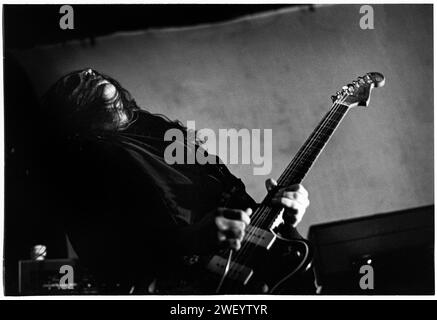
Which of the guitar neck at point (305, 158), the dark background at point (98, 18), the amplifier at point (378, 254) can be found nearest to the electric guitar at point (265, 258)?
the guitar neck at point (305, 158)

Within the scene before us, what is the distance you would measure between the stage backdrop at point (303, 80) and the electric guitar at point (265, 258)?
0.07m

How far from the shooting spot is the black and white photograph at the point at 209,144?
1806mm

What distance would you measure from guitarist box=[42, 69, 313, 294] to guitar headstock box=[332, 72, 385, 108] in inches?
15.6

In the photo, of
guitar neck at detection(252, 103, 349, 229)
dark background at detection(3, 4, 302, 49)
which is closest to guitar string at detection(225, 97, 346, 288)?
guitar neck at detection(252, 103, 349, 229)

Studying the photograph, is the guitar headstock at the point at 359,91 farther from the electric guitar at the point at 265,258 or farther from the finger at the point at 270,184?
the finger at the point at 270,184

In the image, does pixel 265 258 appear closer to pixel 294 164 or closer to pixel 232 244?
pixel 232 244

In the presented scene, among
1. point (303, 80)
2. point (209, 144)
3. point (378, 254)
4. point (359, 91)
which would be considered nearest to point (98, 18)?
point (209, 144)

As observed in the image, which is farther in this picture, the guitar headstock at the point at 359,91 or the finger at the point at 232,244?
the guitar headstock at the point at 359,91

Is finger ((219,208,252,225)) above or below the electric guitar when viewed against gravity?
above

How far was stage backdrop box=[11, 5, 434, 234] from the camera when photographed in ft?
6.07

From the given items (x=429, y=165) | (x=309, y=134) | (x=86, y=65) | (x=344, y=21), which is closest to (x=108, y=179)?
(x=86, y=65)

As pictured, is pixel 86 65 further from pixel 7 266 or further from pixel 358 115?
pixel 358 115

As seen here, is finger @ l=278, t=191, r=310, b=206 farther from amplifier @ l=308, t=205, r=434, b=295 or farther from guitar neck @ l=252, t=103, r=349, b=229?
amplifier @ l=308, t=205, r=434, b=295

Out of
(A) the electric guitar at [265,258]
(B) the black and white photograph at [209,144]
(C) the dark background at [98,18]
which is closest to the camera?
(A) the electric guitar at [265,258]
